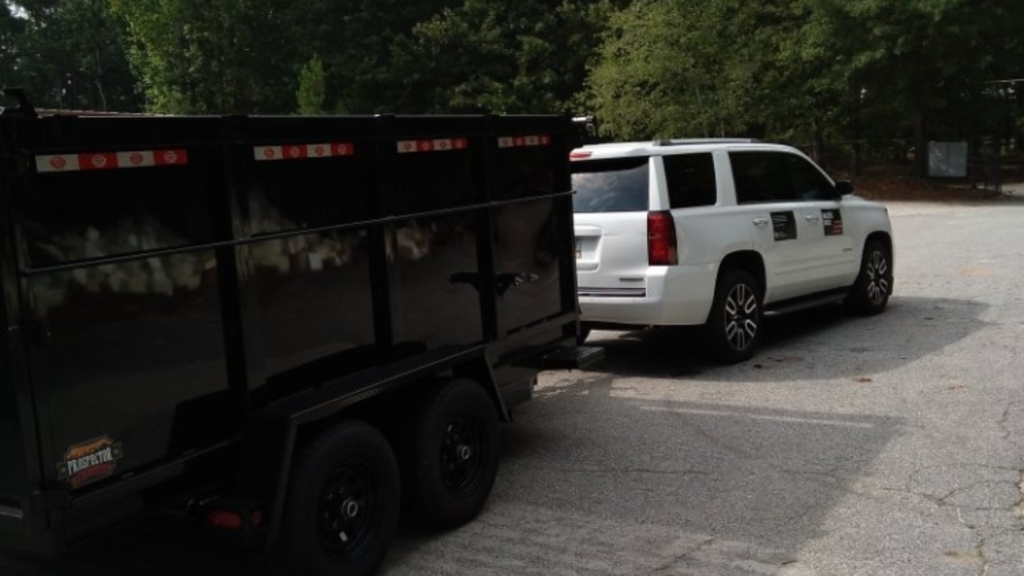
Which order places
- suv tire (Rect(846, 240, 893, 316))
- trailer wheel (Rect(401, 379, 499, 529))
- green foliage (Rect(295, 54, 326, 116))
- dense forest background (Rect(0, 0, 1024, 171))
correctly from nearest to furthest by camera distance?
trailer wheel (Rect(401, 379, 499, 529)) → suv tire (Rect(846, 240, 893, 316)) → dense forest background (Rect(0, 0, 1024, 171)) → green foliage (Rect(295, 54, 326, 116))

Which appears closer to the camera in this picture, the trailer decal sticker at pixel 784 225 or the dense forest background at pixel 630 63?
the trailer decal sticker at pixel 784 225

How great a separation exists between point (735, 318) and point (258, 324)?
527 centimetres

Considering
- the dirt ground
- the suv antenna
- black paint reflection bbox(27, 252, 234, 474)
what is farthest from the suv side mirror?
the dirt ground

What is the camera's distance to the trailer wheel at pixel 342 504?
147 inches

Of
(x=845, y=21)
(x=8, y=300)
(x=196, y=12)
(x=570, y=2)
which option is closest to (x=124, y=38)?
(x=196, y=12)

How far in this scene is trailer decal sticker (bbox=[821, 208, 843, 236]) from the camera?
9.34 meters

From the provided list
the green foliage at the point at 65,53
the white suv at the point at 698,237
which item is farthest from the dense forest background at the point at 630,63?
the white suv at the point at 698,237

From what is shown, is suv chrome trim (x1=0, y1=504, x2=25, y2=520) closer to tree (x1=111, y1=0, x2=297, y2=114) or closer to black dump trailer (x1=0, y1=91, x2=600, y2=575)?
black dump trailer (x1=0, y1=91, x2=600, y2=575)

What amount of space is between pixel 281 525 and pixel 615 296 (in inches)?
177

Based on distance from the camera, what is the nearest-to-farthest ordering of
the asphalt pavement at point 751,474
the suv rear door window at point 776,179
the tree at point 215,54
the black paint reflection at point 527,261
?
the asphalt pavement at point 751,474, the black paint reflection at point 527,261, the suv rear door window at point 776,179, the tree at point 215,54

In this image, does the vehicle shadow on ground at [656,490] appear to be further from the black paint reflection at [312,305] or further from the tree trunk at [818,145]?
the tree trunk at [818,145]

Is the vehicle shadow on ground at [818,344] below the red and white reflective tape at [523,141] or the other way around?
below

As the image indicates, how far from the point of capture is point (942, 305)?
35.1ft

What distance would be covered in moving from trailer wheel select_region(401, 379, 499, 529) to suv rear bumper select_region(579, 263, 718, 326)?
279 cm
